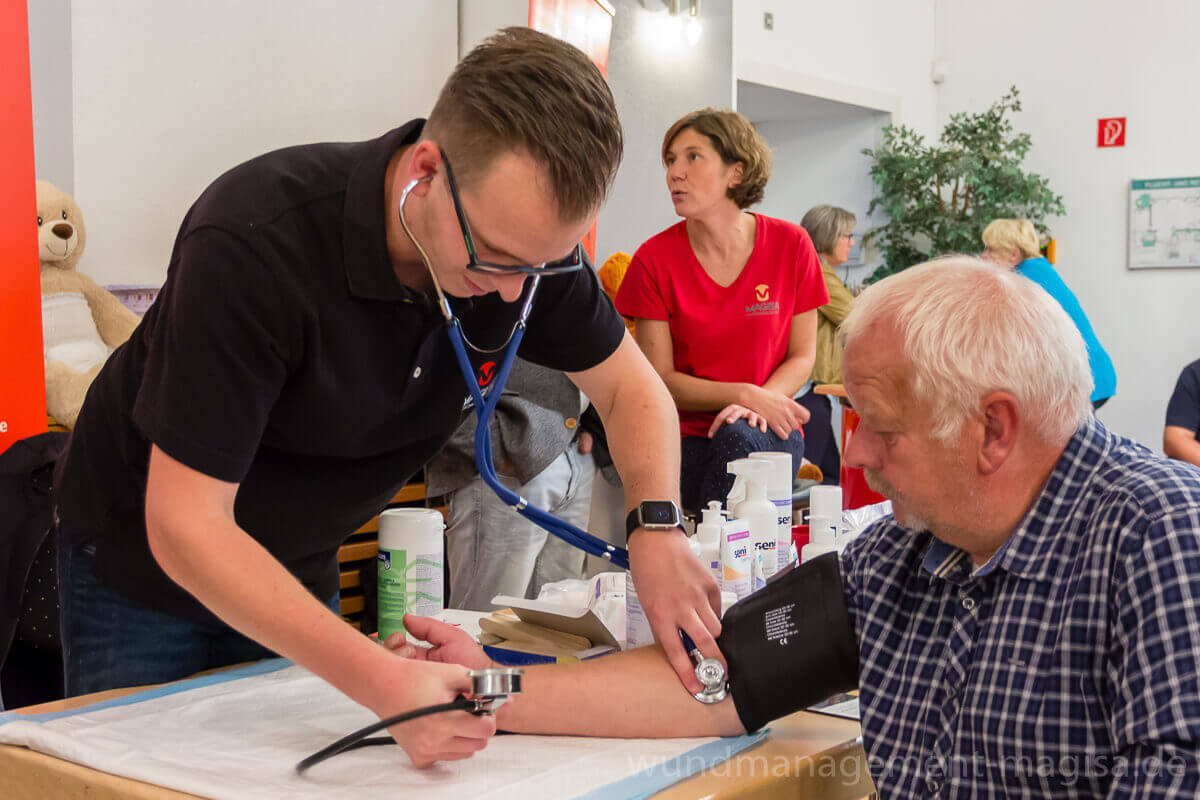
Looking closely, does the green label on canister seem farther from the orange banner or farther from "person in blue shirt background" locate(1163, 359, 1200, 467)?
"person in blue shirt background" locate(1163, 359, 1200, 467)

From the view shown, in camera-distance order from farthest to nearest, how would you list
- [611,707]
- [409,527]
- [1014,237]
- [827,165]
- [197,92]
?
Result: [827,165] < [1014,237] < [197,92] < [409,527] < [611,707]

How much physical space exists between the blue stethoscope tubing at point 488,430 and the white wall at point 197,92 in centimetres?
218

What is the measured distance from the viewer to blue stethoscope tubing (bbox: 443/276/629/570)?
1229mm

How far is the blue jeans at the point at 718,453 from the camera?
2.46 m

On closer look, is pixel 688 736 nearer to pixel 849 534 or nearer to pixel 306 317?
pixel 306 317

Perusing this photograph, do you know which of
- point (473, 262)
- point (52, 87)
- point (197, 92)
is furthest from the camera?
point (197, 92)

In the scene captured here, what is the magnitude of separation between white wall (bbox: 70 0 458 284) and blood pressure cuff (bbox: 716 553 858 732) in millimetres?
2511

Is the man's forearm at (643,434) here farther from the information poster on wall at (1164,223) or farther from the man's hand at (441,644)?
the information poster on wall at (1164,223)

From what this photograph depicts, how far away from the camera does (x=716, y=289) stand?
2.69 m

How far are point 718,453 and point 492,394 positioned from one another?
4.26 feet

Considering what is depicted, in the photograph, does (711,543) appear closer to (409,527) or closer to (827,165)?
(409,527)

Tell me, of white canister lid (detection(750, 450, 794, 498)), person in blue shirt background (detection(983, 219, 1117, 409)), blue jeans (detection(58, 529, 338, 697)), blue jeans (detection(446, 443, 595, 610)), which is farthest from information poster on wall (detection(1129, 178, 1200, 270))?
blue jeans (detection(58, 529, 338, 697))

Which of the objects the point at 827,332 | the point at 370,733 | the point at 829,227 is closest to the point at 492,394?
the point at 370,733

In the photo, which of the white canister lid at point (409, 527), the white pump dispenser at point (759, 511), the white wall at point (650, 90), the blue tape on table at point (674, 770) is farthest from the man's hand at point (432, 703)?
the white wall at point (650, 90)
